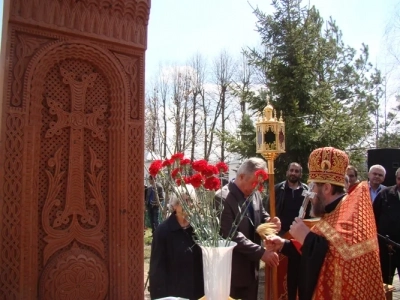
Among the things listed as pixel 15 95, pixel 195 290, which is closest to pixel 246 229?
pixel 195 290

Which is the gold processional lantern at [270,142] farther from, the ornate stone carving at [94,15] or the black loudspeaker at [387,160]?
the black loudspeaker at [387,160]

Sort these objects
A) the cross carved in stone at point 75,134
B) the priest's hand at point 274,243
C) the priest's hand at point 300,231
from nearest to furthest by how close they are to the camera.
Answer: the priest's hand at point 300,231 < the cross carved in stone at point 75,134 < the priest's hand at point 274,243

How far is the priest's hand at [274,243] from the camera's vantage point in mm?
3105

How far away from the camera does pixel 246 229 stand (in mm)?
3426

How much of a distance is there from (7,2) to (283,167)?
6.77m

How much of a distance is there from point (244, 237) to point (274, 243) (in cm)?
25

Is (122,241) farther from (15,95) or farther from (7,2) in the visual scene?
(7,2)

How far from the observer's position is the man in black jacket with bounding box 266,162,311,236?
5.59 metres

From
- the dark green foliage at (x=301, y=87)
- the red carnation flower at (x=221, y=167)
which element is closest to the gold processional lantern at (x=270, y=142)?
the red carnation flower at (x=221, y=167)

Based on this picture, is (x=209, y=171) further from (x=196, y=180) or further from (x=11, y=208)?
(x=11, y=208)

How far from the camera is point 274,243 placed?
3137mm

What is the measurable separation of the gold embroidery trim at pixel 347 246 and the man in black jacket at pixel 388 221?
3.03m

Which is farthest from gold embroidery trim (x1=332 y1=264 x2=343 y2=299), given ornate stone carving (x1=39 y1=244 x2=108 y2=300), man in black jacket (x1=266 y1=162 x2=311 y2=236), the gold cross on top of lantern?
man in black jacket (x1=266 y1=162 x2=311 y2=236)

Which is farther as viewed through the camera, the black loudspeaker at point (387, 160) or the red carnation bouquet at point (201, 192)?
the black loudspeaker at point (387, 160)
